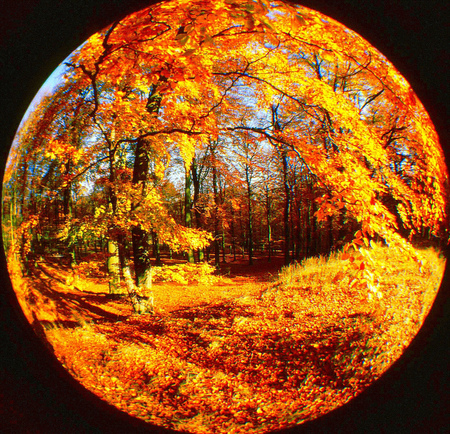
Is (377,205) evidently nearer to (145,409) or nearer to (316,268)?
(316,268)

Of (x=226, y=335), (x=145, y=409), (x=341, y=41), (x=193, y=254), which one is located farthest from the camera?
(x=193, y=254)

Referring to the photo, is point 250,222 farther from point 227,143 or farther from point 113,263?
point 113,263

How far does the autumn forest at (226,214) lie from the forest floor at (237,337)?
0.06 ft

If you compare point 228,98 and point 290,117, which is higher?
point 228,98

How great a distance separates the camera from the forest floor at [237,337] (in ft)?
5.70

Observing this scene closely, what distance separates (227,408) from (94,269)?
2.14 meters

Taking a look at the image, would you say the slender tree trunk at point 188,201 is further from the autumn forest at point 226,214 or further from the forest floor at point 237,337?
the forest floor at point 237,337

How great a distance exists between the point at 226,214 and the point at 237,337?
4.82 ft

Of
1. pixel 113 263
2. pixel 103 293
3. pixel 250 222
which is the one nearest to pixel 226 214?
pixel 250 222

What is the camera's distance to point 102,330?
2.01 m

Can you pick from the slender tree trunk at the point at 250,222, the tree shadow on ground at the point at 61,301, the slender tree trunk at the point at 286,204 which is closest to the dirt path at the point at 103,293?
the tree shadow on ground at the point at 61,301

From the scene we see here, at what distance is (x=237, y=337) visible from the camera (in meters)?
2.27

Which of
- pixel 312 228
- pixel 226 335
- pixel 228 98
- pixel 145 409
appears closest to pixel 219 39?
pixel 228 98

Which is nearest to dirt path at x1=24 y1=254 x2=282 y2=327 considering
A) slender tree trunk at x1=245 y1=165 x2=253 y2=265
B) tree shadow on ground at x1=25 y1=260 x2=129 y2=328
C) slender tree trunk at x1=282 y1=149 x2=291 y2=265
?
tree shadow on ground at x1=25 y1=260 x2=129 y2=328
